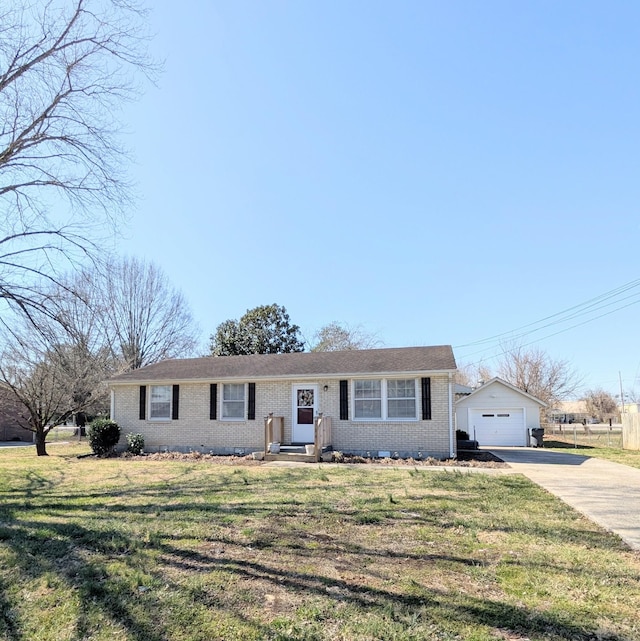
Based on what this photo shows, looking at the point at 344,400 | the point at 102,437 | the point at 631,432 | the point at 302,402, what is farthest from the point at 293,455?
the point at 631,432

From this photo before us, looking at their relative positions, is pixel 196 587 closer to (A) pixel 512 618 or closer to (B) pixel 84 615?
(B) pixel 84 615

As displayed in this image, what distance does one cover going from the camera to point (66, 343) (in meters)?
10.4

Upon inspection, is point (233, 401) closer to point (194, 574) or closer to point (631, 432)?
point (194, 574)

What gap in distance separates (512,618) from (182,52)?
11470mm

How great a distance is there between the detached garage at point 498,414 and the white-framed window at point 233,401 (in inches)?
475

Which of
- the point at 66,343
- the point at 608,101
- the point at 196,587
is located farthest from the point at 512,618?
the point at 608,101

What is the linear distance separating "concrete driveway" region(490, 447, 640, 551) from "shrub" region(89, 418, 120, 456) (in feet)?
43.1

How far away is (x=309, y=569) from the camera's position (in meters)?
4.51

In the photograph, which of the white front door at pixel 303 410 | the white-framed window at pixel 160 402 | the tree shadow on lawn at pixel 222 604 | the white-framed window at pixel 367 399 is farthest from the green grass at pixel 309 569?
the white-framed window at pixel 160 402

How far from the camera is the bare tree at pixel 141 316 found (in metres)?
29.1

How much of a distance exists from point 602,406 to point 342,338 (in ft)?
135

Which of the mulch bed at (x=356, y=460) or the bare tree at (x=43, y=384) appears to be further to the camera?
the bare tree at (x=43, y=384)

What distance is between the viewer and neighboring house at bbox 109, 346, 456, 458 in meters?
14.5

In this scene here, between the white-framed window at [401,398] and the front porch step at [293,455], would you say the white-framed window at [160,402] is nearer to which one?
the front porch step at [293,455]
